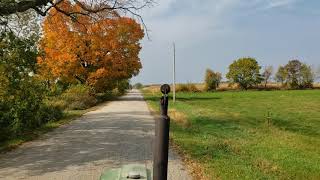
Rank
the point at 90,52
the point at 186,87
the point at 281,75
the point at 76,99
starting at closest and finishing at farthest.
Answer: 1. the point at 76,99
2. the point at 90,52
3. the point at 186,87
4. the point at 281,75

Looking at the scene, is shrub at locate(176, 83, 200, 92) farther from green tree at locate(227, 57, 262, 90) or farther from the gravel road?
the gravel road

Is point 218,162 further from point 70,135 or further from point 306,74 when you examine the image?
point 306,74

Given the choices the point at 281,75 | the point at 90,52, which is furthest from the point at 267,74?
the point at 90,52

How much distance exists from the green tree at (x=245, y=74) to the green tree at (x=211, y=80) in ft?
12.3

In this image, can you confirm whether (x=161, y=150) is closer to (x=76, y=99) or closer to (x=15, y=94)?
(x=15, y=94)

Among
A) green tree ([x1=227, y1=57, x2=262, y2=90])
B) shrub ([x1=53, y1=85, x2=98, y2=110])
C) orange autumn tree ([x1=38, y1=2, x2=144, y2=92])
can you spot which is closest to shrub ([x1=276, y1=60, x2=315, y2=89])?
green tree ([x1=227, y1=57, x2=262, y2=90])

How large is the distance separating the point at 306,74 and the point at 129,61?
89.4 meters

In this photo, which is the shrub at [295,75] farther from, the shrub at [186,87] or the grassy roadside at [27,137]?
the grassy roadside at [27,137]

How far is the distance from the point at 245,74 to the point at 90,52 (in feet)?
280

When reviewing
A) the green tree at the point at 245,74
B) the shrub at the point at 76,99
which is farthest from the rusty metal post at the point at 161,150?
the green tree at the point at 245,74

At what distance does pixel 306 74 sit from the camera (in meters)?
132

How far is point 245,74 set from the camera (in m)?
130

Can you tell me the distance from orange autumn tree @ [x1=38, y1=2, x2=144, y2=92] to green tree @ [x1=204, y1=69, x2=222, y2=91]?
68.8 m

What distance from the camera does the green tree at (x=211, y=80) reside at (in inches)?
4820
